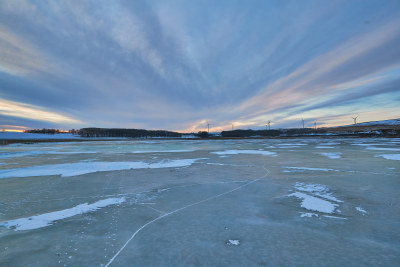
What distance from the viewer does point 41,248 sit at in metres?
2.65

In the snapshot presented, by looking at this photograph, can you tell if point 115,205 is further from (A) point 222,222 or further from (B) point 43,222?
(A) point 222,222

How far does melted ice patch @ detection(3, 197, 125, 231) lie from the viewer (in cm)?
333

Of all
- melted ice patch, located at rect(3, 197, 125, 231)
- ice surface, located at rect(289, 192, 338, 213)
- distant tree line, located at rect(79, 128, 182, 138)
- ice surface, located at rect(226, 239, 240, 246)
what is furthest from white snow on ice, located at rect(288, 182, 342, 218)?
distant tree line, located at rect(79, 128, 182, 138)

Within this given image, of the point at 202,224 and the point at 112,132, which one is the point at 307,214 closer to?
the point at 202,224

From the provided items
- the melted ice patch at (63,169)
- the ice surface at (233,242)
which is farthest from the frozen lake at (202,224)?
the melted ice patch at (63,169)

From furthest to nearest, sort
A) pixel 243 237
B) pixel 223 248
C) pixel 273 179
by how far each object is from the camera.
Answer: pixel 273 179 → pixel 243 237 → pixel 223 248

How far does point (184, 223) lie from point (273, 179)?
14.2 feet

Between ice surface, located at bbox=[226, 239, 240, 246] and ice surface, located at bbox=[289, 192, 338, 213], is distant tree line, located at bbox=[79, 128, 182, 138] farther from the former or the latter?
ice surface, located at bbox=[226, 239, 240, 246]

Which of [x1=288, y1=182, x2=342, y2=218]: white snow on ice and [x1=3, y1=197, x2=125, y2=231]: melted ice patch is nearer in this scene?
[x1=3, y1=197, x2=125, y2=231]: melted ice patch

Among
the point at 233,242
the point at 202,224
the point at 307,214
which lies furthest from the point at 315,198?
the point at 202,224

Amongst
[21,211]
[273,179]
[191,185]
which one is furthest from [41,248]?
[273,179]

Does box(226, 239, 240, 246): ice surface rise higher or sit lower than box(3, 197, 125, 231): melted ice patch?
lower

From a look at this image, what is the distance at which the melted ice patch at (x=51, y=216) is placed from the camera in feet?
10.9

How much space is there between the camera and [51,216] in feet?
12.2
